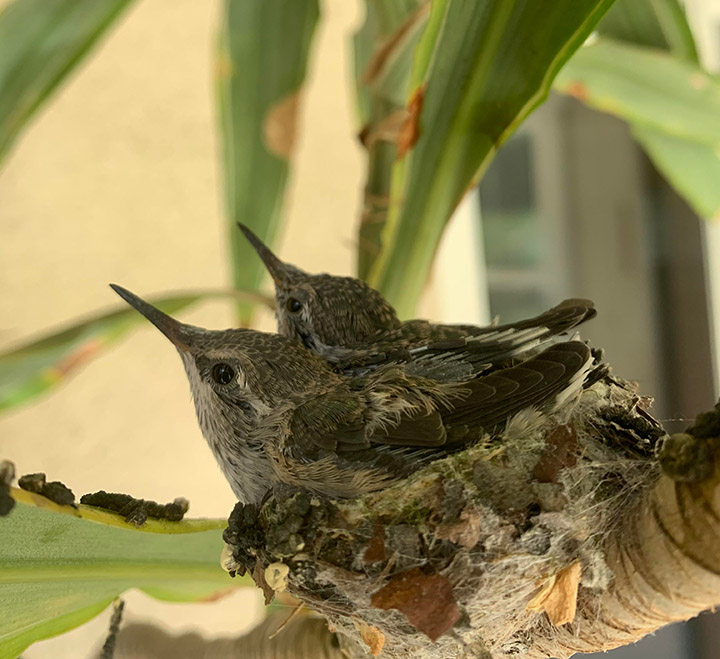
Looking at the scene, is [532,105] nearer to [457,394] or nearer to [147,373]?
[457,394]

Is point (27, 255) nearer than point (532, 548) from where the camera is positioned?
No

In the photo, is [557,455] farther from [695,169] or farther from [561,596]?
[695,169]

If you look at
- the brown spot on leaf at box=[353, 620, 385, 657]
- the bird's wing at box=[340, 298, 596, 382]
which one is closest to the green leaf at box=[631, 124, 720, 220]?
the bird's wing at box=[340, 298, 596, 382]

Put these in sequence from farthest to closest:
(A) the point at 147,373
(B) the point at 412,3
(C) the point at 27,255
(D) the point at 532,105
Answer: (A) the point at 147,373 < (C) the point at 27,255 < (B) the point at 412,3 < (D) the point at 532,105

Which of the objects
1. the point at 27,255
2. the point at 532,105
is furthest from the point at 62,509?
the point at 27,255

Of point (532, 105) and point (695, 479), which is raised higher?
point (532, 105)

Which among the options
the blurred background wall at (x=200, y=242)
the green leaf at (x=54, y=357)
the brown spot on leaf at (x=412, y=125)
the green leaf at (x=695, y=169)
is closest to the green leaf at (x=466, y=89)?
the brown spot on leaf at (x=412, y=125)

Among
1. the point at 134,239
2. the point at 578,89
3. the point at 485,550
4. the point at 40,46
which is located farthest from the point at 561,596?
the point at 134,239
